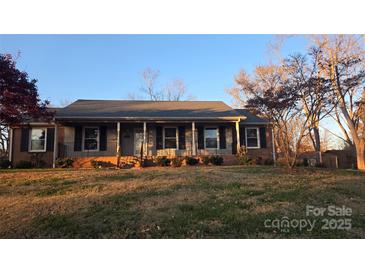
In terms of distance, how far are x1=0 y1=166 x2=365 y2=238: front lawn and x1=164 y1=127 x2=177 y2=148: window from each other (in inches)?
287

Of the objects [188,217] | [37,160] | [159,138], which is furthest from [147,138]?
[188,217]

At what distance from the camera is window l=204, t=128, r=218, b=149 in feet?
54.1

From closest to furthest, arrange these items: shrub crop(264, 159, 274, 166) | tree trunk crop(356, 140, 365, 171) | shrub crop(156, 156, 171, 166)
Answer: shrub crop(156, 156, 171, 166) → shrub crop(264, 159, 274, 166) → tree trunk crop(356, 140, 365, 171)

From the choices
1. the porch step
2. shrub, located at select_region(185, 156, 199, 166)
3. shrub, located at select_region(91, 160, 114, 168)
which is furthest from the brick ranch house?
shrub, located at select_region(185, 156, 199, 166)

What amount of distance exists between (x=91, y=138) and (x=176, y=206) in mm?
11491

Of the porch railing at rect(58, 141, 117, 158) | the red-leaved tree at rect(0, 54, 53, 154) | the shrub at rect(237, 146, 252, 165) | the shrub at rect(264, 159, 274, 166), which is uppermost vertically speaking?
the red-leaved tree at rect(0, 54, 53, 154)

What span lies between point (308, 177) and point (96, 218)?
7.53 m

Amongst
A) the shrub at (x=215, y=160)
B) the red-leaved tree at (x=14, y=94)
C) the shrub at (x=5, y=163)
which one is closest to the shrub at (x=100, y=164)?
the red-leaved tree at (x=14, y=94)

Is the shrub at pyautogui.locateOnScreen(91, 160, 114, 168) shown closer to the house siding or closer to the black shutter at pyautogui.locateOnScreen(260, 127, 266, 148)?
the house siding

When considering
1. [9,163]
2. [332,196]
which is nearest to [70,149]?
[9,163]

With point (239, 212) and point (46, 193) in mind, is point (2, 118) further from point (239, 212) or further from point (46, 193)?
point (239, 212)

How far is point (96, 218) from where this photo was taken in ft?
16.7

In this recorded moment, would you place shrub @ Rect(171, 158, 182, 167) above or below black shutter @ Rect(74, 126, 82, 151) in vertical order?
below

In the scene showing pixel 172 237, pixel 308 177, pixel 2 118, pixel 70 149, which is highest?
pixel 2 118
